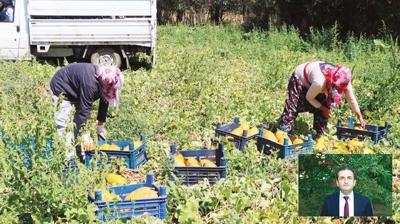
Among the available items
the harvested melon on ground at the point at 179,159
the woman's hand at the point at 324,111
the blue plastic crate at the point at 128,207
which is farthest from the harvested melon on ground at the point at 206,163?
the woman's hand at the point at 324,111

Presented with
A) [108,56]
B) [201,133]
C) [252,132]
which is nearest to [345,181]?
[252,132]

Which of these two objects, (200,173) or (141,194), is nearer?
(141,194)

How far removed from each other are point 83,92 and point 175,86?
420cm

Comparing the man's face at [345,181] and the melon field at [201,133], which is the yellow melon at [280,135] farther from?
the man's face at [345,181]

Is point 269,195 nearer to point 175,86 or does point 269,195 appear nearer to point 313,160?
point 313,160

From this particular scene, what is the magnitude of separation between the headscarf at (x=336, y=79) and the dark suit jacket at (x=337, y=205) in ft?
9.12

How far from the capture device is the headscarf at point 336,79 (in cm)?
540

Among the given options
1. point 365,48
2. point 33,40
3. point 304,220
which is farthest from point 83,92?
point 365,48

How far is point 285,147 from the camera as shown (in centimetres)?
532

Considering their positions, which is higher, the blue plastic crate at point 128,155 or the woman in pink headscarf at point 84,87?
the woman in pink headscarf at point 84,87

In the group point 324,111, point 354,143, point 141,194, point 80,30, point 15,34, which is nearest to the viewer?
point 141,194

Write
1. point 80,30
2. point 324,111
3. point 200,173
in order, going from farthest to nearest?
1. point 80,30
2. point 324,111
3. point 200,173

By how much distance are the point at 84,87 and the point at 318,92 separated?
262cm

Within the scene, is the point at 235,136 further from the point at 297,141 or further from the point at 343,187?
the point at 343,187
